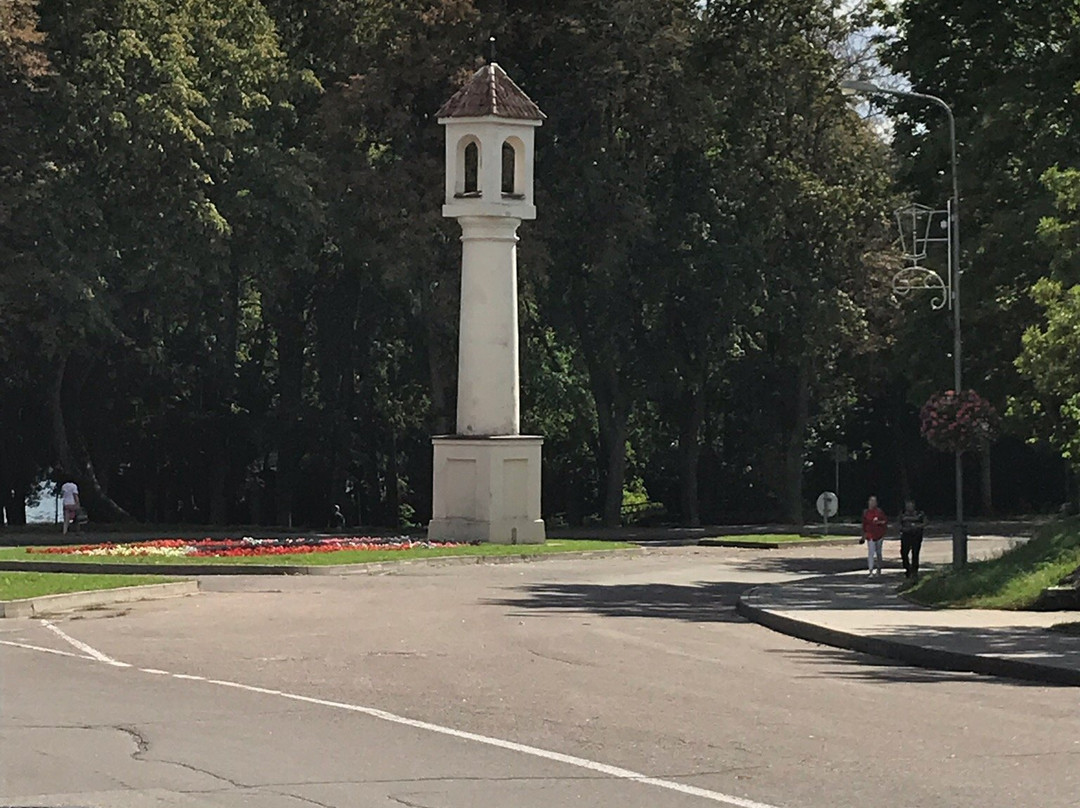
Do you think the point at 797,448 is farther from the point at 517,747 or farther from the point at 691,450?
the point at 517,747

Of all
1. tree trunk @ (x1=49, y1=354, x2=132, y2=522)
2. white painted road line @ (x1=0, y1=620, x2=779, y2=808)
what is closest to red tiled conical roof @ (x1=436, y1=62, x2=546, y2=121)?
tree trunk @ (x1=49, y1=354, x2=132, y2=522)

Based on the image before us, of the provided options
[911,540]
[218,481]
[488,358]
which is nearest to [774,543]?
[488,358]

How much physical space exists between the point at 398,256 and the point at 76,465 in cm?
1280

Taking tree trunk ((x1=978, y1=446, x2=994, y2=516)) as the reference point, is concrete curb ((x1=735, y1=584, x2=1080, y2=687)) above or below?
below

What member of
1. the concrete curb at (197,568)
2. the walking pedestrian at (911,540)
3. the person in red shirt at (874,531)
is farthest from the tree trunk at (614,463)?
the walking pedestrian at (911,540)

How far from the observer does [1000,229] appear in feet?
139

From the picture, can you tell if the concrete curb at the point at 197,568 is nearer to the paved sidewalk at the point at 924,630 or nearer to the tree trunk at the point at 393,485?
the paved sidewalk at the point at 924,630

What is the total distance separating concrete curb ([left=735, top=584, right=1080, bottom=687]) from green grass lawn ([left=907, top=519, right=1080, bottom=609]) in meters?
3.42

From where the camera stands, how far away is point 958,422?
34750mm

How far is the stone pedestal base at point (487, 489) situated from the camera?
4812 cm

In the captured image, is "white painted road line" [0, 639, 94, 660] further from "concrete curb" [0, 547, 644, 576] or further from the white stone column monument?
the white stone column monument

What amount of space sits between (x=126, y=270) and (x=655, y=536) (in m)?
16.7

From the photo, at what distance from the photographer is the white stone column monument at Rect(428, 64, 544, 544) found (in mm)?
48281

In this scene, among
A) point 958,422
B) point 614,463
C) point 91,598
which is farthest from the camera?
point 614,463
